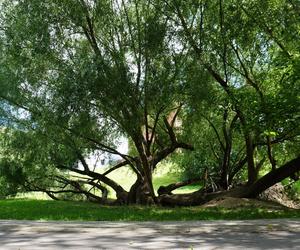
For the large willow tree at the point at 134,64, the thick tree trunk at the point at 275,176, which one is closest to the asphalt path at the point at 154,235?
the large willow tree at the point at 134,64

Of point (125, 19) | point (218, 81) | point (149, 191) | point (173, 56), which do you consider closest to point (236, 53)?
point (218, 81)

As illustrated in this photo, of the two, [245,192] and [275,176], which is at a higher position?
[275,176]

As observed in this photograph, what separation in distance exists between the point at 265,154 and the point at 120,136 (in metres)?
8.06

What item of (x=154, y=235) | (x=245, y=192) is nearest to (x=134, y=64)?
(x=245, y=192)

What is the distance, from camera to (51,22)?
16.4m

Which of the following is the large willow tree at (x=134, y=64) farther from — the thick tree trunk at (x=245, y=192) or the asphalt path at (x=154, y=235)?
the asphalt path at (x=154, y=235)

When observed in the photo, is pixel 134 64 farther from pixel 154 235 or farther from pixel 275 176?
pixel 154 235

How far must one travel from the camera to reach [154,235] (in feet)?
33.1

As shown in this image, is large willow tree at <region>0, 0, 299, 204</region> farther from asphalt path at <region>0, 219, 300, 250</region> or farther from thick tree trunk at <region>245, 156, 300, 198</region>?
asphalt path at <region>0, 219, 300, 250</region>

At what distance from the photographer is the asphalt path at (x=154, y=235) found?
8781mm

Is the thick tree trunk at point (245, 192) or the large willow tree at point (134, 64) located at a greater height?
the large willow tree at point (134, 64)

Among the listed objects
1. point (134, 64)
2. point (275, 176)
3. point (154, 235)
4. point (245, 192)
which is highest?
point (134, 64)

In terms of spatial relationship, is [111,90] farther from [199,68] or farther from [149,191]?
[149,191]

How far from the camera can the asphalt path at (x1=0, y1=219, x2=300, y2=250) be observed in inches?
346
